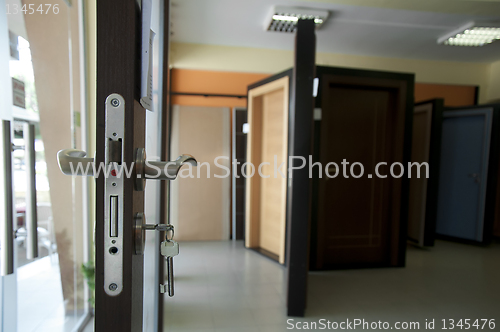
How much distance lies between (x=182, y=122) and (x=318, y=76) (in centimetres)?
217

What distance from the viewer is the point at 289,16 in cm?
373

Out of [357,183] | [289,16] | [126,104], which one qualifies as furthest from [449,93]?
[126,104]

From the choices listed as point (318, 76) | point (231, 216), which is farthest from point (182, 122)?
point (318, 76)

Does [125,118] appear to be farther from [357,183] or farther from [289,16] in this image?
[289,16]

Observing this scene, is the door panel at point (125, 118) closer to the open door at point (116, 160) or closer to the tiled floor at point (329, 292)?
the open door at point (116, 160)

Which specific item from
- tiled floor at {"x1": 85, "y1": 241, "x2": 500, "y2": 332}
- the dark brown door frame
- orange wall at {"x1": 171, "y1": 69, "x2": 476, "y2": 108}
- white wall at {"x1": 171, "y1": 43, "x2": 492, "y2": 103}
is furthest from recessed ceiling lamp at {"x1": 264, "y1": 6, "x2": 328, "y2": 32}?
the dark brown door frame

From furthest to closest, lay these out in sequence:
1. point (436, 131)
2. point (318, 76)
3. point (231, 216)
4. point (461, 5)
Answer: point (231, 216) → point (436, 131) → point (318, 76) → point (461, 5)

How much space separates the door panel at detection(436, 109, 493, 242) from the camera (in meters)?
4.53

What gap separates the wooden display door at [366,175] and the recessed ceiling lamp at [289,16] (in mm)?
906

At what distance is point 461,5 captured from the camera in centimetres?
308

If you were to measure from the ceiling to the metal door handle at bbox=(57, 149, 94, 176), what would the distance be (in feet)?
9.78

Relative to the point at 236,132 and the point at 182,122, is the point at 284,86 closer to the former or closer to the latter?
the point at 236,132

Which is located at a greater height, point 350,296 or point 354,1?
point 354,1

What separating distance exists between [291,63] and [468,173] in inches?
126
